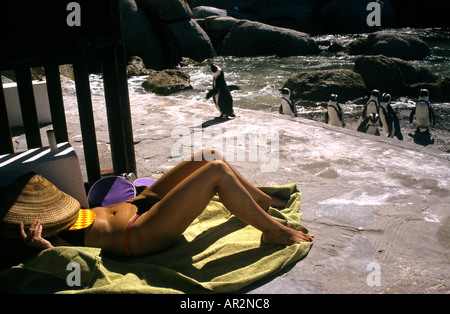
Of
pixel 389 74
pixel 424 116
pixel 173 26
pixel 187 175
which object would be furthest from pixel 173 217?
pixel 173 26

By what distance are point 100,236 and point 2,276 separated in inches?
20.0

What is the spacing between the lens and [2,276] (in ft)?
6.96

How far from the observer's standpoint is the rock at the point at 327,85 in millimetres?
10930

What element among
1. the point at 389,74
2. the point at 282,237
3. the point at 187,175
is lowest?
the point at 389,74

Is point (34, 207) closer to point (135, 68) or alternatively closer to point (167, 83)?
point (167, 83)

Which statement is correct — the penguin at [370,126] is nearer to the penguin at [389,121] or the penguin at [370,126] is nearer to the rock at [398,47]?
the penguin at [389,121]

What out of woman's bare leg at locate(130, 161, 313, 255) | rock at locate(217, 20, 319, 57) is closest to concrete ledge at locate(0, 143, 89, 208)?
woman's bare leg at locate(130, 161, 313, 255)

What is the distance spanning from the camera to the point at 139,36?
590 inches

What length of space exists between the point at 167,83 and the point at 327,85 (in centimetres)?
410

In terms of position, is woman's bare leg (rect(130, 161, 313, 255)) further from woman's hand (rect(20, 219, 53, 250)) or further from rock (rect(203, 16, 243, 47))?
rock (rect(203, 16, 243, 47))

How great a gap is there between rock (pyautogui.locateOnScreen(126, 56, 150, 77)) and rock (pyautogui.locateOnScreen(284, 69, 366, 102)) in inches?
186

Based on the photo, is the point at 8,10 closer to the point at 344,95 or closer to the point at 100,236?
the point at 100,236

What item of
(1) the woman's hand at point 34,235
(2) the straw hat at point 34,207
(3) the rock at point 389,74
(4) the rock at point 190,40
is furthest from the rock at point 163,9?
(1) the woman's hand at point 34,235

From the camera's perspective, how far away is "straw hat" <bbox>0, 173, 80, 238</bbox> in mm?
2111
